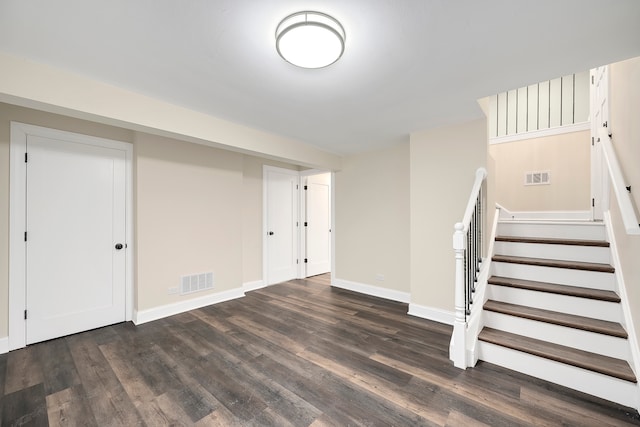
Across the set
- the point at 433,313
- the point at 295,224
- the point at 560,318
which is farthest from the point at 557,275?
the point at 295,224

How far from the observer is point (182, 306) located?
3396 mm

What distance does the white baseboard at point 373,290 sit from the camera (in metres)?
3.81

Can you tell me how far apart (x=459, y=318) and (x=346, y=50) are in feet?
7.32

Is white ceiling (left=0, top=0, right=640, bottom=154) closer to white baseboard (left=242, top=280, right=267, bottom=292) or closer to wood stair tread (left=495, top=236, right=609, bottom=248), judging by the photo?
wood stair tread (left=495, top=236, right=609, bottom=248)

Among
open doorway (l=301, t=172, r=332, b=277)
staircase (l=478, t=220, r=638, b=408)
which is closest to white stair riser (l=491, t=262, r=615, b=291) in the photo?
staircase (l=478, t=220, r=638, b=408)

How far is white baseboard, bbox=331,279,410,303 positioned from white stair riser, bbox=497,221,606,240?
1.54 m

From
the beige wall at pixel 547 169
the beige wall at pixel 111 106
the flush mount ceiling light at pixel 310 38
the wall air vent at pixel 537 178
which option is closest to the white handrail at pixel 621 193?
the beige wall at pixel 547 169

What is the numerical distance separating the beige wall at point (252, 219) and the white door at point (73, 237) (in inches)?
65.8

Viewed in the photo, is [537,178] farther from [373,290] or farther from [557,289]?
[373,290]

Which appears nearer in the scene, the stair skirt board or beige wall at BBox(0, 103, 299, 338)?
the stair skirt board

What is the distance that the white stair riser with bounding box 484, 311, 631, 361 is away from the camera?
1.84 metres

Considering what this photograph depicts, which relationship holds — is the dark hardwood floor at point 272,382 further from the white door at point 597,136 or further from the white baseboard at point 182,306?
the white door at point 597,136

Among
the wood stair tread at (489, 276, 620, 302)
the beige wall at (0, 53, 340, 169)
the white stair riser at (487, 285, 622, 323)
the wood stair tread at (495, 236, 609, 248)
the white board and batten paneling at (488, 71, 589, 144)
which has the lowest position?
the white stair riser at (487, 285, 622, 323)

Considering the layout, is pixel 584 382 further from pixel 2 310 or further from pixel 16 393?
pixel 2 310
